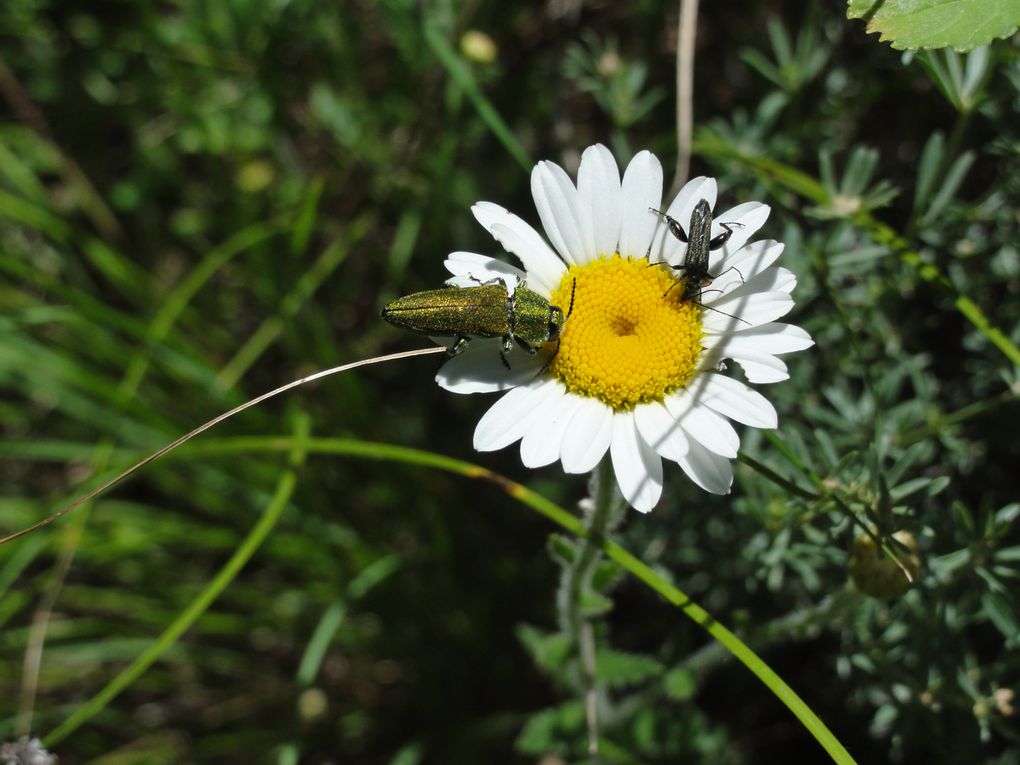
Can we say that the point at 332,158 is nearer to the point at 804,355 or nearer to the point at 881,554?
the point at 804,355

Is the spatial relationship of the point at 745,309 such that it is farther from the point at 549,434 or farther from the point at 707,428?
the point at 549,434

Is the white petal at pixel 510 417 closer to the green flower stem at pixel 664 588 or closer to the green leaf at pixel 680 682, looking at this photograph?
the green flower stem at pixel 664 588

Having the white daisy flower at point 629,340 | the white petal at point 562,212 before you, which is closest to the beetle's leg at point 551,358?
the white daisy flower at point 629,340

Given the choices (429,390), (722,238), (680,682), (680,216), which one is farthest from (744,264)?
(429,390)

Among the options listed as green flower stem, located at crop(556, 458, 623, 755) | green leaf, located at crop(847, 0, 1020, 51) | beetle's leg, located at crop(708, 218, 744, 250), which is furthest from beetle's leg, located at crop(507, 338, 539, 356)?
green leaf, located at crop(847, 0, 1020, 51)

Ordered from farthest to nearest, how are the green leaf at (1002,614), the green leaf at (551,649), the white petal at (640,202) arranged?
the green leaf at (551,649), the green leaf at (1002,614), the white petal at (640,202)

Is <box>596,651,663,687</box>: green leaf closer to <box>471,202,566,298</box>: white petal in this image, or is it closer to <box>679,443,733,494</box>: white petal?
<box>679,443,733,494</box>: white petal

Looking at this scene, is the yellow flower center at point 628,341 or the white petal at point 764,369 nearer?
the white petal at point 764,369
